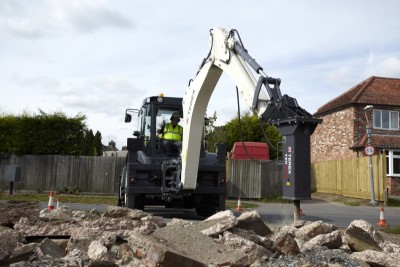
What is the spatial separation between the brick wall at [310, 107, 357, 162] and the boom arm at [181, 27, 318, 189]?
2039 cm

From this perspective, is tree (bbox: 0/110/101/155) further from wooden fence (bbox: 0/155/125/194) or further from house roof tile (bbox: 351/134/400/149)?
house roof tile (bbox: 351/134/400/149)

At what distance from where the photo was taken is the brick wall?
99.1 ft

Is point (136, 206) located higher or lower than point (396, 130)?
lower

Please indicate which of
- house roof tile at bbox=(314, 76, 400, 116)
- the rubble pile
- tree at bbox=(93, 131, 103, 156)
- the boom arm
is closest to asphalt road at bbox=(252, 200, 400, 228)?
the boom arm

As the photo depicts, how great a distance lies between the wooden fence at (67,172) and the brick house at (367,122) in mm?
15526

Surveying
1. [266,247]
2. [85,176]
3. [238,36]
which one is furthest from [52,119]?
[266,247]

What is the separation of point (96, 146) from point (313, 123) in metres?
22.9

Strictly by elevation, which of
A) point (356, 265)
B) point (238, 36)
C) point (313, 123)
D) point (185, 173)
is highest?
point (238, 36)

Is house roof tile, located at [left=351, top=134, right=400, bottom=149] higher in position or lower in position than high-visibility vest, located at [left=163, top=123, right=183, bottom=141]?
higher

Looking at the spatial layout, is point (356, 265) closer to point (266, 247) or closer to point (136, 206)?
point (266, 247)

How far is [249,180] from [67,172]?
9278mm

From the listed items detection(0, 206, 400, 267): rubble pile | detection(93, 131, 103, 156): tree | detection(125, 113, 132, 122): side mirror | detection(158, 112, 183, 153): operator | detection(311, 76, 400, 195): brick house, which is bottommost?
detection(0, 206, 400, 267): rubble pile

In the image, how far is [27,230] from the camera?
6.54 m

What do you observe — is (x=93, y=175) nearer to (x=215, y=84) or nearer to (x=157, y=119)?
(x=157, y=119)
